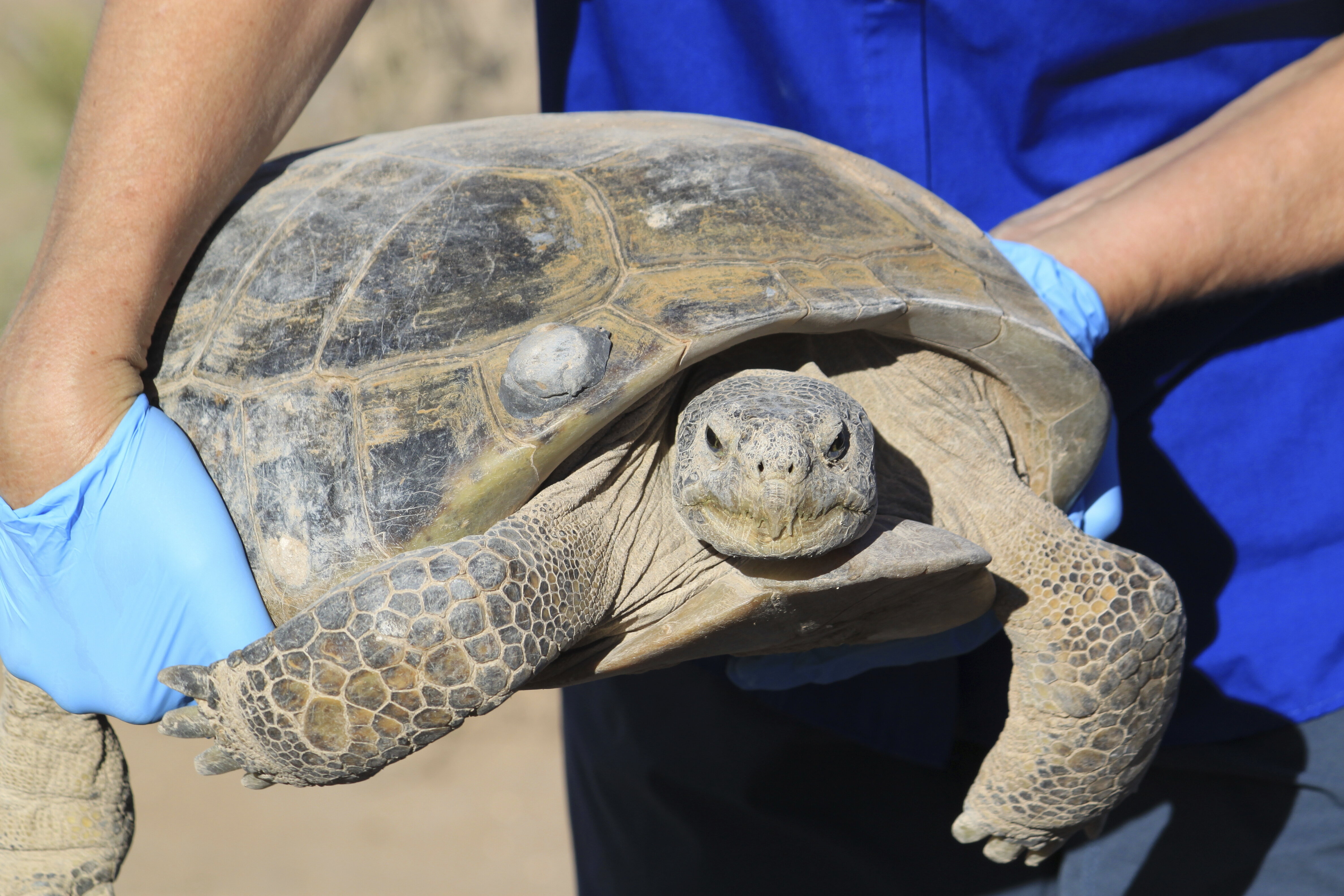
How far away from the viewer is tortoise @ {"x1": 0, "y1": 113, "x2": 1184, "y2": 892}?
137 cm

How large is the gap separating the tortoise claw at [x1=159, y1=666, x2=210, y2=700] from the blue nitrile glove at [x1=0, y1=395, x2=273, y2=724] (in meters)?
0.09

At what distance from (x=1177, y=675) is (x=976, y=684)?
2.16 feet

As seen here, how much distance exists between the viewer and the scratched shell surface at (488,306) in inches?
55.5

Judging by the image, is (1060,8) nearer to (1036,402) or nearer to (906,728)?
(1036,402)

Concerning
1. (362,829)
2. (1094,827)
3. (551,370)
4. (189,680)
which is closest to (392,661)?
(189,680)

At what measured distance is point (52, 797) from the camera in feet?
6.39

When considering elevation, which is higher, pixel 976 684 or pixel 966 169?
pixel 966 169

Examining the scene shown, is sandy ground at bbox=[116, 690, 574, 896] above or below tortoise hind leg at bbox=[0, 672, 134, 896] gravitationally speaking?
below

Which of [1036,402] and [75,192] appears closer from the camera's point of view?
[75,192]

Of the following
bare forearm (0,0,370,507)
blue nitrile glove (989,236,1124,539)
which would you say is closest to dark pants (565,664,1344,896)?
blue nitrile glove (989,236,1124,539)

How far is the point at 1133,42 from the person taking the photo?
1.98m

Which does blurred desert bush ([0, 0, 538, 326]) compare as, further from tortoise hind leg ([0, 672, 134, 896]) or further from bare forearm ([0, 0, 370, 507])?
tortoise hind leg ([0, 672, 134, 896])

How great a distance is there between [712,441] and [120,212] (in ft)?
3.32

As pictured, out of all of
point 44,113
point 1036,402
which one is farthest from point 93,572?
point 44,113
